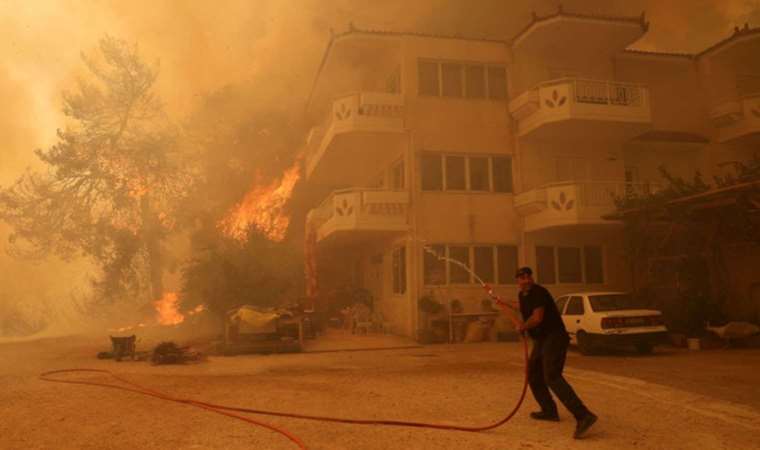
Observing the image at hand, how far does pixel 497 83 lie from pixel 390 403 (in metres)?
15.3

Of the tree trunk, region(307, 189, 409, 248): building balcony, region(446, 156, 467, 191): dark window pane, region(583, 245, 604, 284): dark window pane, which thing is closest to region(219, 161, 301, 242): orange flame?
the tree trunk

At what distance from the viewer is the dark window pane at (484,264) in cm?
1933

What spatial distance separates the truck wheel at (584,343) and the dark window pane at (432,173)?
7.40m

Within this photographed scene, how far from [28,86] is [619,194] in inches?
2188

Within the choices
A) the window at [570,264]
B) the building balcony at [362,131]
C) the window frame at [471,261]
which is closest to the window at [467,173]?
the building balcony at [362,131]

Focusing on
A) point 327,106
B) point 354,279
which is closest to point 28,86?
point 327,106

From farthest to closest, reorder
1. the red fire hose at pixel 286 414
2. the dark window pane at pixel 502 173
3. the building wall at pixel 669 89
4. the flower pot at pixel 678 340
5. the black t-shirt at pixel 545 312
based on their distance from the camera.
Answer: the building wall at pixel 669 89
the dark window pane at pixel 502 173
the flower pot at pixel 678 340
the black t-shirt at pixel 545 312
the red fire hose at pixel 286 414

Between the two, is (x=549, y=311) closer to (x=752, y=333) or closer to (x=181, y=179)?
(x=752, y=333)

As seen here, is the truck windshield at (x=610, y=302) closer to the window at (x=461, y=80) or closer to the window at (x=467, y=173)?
the window at (x=467, y=173)

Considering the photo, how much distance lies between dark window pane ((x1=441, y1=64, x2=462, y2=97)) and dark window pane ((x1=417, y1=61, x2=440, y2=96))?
0.29 meters

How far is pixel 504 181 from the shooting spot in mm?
20172

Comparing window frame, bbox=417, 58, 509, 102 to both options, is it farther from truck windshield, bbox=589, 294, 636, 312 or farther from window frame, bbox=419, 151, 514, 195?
truck windshield, bbox=589, 294, 636, 312

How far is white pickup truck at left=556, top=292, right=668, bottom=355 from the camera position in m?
13.2

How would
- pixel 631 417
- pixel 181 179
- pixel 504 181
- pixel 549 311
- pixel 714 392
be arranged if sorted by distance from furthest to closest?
pixel 181 179, pixel 504 181, pixel 714 392, pixel 631 417, pixel 549 311
